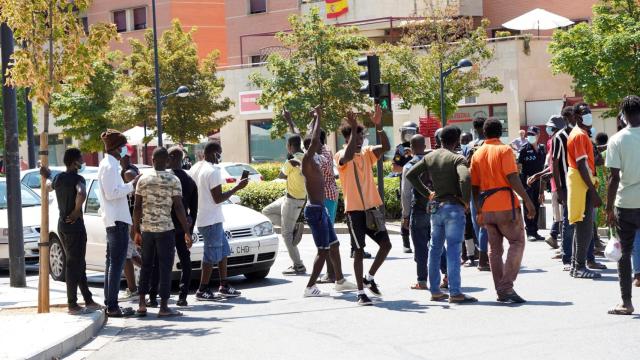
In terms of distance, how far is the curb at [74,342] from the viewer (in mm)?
8594

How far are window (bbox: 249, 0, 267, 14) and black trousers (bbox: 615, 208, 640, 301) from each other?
44.5 meters

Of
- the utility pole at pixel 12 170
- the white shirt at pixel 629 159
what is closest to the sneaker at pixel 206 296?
the utility pole at pixel 12 170

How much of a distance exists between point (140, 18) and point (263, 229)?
1818 inches

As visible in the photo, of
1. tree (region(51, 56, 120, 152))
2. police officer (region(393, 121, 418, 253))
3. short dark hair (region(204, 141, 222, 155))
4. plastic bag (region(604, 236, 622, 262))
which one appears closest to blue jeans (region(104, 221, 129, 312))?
short dark hair (region(204, 141, 222, 155))

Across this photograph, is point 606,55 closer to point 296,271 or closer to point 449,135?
point 296,271

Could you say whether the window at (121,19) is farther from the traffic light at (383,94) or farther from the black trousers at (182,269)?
the black trousers at (182,269)

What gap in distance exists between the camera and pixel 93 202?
13945mm

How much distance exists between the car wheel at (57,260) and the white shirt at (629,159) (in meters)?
7.72

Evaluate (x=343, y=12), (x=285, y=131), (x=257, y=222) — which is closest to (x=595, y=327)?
(x=257, y=222)

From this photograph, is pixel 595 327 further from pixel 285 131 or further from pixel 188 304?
pixel 285 131

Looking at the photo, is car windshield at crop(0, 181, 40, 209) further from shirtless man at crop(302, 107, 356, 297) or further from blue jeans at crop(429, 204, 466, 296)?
blue jeans at crop(429, 204, 466, 296)

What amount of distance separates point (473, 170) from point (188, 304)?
357 cm

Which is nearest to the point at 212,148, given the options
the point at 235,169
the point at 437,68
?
the point at 235,169

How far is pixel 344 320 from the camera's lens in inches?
395
